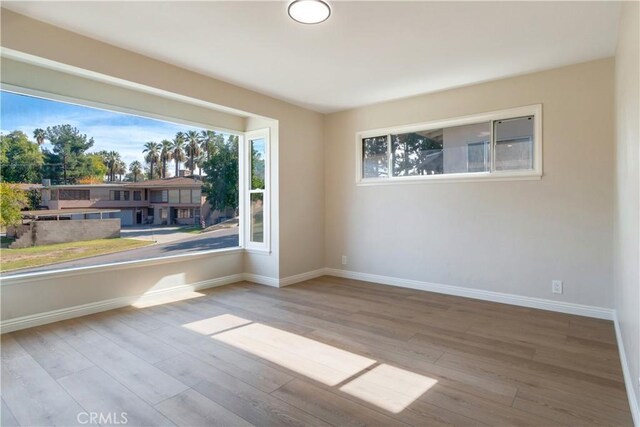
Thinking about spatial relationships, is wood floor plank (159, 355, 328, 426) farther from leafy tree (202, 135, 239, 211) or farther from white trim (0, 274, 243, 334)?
leafy tree (202, 135, 239, 211)

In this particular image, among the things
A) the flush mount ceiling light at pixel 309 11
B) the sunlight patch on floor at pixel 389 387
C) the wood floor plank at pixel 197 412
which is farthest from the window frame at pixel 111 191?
the sunlight patch on floor at pixel 389 387

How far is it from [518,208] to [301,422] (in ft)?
10.7

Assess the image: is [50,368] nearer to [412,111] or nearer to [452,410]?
[452,410]

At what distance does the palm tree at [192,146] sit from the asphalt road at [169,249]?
98 cm

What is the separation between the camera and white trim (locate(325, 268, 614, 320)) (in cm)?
340

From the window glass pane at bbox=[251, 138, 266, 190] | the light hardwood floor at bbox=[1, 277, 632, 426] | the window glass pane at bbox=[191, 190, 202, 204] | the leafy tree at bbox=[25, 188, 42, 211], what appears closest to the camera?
the light hardwood floor at bbox=[1, 277, 632, 426]

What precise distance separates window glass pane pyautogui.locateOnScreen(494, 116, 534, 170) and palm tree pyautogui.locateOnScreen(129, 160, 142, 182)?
4.24 m

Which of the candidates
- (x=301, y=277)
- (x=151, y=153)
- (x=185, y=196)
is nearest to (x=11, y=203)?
(x=151, y=153)

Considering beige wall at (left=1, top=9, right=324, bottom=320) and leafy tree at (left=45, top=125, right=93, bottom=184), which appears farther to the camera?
leafy tree at (left=45, top=125, right=93, bottom=184)

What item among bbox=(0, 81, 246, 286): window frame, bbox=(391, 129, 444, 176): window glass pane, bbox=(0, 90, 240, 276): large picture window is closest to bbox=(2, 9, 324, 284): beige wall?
bbox=(0, 90, 240, 276): large picture window

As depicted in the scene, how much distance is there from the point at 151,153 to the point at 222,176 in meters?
1.06

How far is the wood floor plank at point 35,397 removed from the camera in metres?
1.83

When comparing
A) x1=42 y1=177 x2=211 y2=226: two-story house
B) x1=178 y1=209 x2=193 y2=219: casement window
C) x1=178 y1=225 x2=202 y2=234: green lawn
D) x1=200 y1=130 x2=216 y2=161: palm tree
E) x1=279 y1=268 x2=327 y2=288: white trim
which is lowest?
x1=279 y1=268 x2=327 y2=288: white trim

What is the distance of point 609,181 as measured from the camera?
3.28 m
